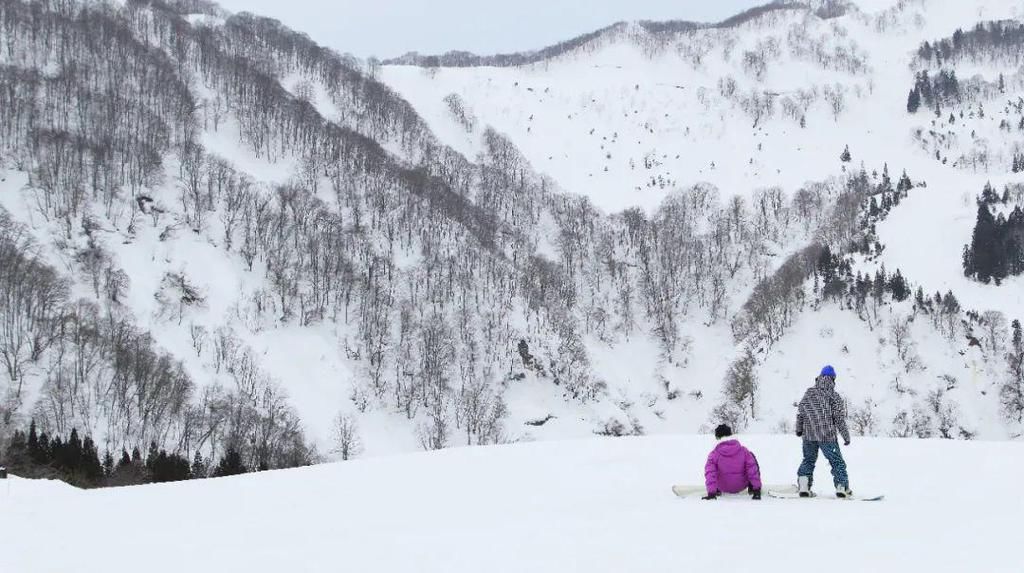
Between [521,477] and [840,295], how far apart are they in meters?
101

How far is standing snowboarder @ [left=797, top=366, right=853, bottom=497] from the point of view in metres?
10.3

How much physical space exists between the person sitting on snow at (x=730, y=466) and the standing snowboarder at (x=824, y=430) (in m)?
0.90

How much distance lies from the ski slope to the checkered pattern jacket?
4.07ft

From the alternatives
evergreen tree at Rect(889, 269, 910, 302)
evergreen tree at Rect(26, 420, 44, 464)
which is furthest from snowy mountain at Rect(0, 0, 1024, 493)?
evergreen tree at Rect(26, 420, 44, 464)

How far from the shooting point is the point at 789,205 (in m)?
130

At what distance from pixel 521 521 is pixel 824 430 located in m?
5.18

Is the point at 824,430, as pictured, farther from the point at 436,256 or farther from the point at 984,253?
the point at 984,253

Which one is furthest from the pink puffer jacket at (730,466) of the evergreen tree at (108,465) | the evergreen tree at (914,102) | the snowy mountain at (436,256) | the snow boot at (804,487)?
the evergreen tree at (914,102)

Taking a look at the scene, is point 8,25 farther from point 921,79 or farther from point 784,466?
point 921,79

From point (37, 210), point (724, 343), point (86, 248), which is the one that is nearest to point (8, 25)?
point (37, 210)

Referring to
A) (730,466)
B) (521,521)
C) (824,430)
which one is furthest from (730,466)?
(521,521)

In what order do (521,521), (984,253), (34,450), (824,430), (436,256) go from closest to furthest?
(521,521), (824,430), (34,450), (984,253), (436,256)

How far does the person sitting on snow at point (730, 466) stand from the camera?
10.1 meters

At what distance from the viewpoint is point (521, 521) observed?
8711 mm
